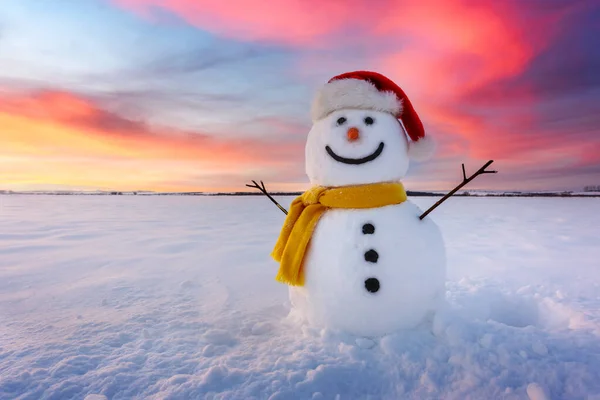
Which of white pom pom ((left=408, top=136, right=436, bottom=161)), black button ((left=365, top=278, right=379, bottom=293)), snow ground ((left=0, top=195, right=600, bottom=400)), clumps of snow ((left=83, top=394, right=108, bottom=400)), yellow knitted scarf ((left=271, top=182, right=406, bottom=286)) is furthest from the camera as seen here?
white pom pom ((left=408, top=136, right=436, bottom=161))

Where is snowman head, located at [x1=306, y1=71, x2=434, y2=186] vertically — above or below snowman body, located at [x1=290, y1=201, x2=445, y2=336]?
above

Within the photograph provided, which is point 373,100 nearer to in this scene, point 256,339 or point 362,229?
point 362,229

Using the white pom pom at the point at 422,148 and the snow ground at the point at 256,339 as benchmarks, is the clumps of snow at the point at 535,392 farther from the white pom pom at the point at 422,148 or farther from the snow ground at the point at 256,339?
the white pom pom at the point at 422,148

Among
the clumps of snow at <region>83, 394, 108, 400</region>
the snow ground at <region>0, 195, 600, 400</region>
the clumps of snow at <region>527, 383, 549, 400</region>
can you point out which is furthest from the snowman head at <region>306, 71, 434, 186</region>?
the clumps of snow at <region>83, 394, 108, 400</region>

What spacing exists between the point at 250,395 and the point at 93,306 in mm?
1906

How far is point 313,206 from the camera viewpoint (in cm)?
237

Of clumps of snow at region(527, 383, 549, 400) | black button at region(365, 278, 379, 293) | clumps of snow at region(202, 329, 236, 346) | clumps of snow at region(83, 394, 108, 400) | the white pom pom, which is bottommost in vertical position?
clumps of snow at region(83, 394, 108, 400)

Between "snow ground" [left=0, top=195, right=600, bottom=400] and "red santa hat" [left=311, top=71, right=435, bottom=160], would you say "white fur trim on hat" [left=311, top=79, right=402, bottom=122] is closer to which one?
"red santa hat" [left=311, top=71, right=435, bottom=160]

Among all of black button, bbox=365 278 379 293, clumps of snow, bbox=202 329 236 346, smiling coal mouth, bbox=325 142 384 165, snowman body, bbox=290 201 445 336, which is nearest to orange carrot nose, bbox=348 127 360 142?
smiling coal mouth, bbox=325 142 384 165

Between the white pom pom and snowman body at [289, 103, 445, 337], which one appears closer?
snowman body at [289, 103, 445, 337]

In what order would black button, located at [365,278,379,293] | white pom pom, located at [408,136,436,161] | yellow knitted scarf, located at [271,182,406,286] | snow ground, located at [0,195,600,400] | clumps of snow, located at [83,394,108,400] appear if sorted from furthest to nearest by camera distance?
white pom pom, located at [408,136,436,161]
yellow knitted scarf, located at [271,182,406,286]
black button, located at [365,278,379,293]
snow ground, located at [0,195,600,400]
clumps of snow, located at [83,394,108,400]

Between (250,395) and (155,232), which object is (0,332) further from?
(155,232)

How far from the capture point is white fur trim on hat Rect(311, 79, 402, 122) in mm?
2266

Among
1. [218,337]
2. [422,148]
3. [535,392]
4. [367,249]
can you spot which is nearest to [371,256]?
[367,249]
